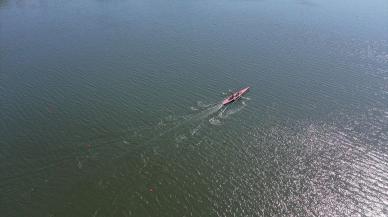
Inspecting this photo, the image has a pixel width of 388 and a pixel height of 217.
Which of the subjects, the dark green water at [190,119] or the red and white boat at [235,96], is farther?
the red and white boat at [235,96]

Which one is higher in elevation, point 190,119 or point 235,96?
point 235,96

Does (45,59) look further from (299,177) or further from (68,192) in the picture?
(299,177)

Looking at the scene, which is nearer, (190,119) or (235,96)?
(190,119)

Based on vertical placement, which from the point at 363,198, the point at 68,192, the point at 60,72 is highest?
the point at 60,72

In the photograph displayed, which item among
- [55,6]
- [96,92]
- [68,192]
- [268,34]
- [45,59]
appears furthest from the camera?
[55,6]

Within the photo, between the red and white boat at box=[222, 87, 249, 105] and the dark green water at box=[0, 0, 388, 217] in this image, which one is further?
the red and white boat at box=[222, 87, 249, 105]

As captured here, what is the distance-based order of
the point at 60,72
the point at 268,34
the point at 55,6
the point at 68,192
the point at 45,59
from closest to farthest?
the point at 68,192 < the point at 60,72 < the point at 45,59 < the point at 268,34 < the point at 55,6

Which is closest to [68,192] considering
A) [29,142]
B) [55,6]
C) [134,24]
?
[29,142]

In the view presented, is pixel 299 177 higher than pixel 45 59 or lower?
lower
